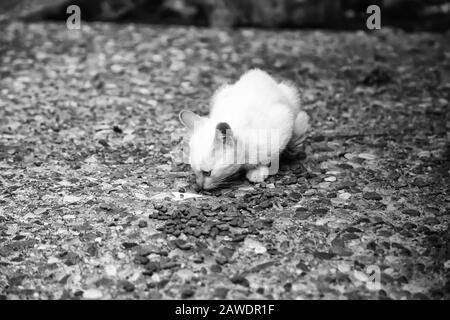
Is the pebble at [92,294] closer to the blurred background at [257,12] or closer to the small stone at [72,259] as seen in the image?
the small stone at [72,259]

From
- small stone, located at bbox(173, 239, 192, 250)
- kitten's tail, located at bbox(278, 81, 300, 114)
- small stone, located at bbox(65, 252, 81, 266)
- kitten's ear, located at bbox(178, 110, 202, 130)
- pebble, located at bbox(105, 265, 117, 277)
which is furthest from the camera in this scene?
kitten's tail, located at bbox(278, 81, 300, 114)

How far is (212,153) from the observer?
4500 millimetres

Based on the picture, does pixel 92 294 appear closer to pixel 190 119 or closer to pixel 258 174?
pixel 190 119

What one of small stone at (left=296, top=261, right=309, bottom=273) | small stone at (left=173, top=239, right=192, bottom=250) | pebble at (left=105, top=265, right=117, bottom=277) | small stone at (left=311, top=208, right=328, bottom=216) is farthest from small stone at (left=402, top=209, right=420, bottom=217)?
pebble at (left=105, top=265, right=117, bottom=277)

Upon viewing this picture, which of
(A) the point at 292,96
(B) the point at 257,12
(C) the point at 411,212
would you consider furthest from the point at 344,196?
(B) the point at 257,12

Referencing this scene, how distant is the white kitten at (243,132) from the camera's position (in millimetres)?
4527

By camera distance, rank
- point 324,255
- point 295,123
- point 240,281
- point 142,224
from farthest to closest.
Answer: point 295,123 < point 142,224 < point 324,255 < point 240,281

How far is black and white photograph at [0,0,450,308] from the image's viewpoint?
3842mm

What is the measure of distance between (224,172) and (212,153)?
0.26m

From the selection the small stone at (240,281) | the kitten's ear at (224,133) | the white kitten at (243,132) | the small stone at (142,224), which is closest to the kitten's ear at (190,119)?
the white kitten at (243,132)

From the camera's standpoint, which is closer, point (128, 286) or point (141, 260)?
point (128, 286)

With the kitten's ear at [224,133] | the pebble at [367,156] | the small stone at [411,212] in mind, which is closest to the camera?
the kitten's ear at [224,133]

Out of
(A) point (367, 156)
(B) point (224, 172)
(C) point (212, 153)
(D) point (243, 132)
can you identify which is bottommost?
(A) point (367, 156)

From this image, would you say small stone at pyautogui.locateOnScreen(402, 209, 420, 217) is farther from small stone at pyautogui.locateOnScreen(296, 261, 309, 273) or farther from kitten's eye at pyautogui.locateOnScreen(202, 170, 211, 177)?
kitten's eye at pyautogui.locateOnScreen(202, 170, 211, 177)
